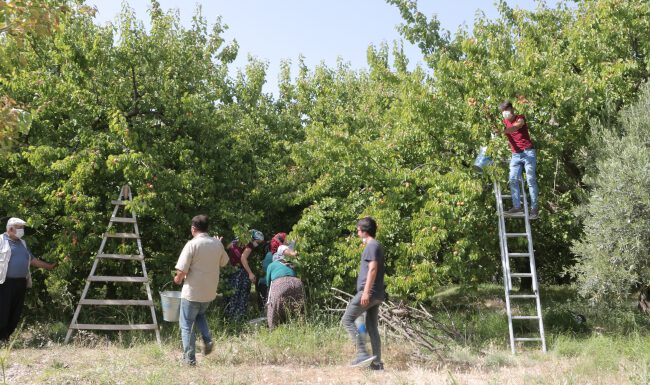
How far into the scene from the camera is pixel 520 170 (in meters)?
9.91

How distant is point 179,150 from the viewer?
1108 cm

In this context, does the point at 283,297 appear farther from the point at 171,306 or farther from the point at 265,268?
the point at 265,268

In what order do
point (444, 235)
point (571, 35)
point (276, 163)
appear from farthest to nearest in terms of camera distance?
1. point (276, 163)
2. point (571, 35)
3. point (444, 235)

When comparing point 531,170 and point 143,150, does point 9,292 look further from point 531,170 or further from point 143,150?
point 531,170

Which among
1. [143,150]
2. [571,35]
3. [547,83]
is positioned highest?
[571,35]

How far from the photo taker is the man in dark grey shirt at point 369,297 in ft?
24.4

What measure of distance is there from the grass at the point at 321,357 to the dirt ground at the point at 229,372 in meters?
0.01

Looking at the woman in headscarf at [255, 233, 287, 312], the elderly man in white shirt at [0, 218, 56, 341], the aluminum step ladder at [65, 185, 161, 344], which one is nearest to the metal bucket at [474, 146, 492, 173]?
the woman in headscarf at [255, 233, 287, 312]

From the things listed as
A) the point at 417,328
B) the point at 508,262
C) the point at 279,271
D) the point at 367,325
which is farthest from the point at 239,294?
the point at 508,262

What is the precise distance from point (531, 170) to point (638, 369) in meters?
3.37

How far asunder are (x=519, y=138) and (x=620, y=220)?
1.90 metres

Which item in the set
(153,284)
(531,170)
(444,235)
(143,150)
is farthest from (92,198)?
(531,170)

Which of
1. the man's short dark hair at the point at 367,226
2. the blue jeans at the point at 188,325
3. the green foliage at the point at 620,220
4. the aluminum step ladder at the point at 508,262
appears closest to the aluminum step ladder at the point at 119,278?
the blue jeans at the point at 188,325

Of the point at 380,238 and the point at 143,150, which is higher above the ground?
the point at 143,150
